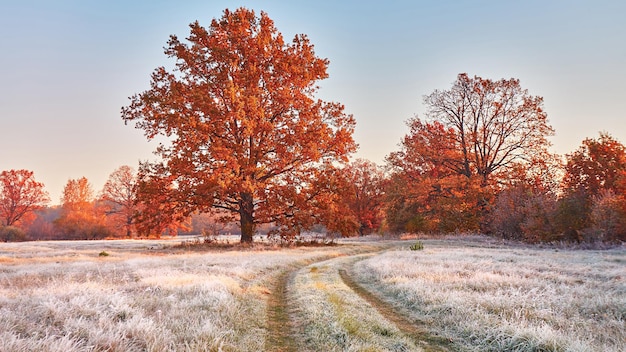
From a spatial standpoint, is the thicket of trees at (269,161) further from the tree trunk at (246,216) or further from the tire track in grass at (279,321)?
the tire track in grass at (279,321)

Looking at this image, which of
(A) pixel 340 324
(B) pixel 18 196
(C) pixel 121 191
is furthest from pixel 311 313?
(B) pixel 18 196

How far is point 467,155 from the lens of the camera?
4066 cm

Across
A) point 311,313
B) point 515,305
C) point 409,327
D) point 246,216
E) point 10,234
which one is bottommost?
point 409,327

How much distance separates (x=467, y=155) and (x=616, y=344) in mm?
37755

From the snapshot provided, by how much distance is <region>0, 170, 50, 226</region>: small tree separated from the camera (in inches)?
2415

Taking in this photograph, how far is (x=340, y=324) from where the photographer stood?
265 inches

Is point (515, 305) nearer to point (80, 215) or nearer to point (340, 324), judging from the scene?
point (340, 324)

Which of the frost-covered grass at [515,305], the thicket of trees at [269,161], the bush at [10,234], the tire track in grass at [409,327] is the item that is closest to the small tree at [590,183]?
the thicket of trees at [269,161]

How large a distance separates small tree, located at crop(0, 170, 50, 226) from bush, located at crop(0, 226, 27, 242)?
1313 cm

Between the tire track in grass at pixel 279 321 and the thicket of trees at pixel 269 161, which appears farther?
the thicket of trees at pixel 269 161

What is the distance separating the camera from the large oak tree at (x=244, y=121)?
22734mm

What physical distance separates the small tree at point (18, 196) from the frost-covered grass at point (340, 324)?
7027cm

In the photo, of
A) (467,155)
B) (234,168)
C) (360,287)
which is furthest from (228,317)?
(467,155)

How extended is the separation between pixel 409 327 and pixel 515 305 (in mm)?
2368
